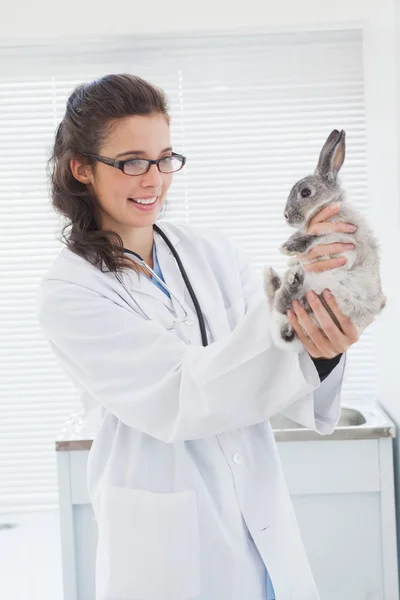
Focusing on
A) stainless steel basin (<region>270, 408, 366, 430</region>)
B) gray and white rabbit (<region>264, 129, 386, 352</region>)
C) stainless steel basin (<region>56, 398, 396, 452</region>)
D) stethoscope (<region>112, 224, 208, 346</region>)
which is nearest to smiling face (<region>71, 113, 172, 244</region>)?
stethoscope (<region>112, 224, 208, 346</region>)

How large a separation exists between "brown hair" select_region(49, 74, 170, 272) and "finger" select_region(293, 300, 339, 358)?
1.85 ft

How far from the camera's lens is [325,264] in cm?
107

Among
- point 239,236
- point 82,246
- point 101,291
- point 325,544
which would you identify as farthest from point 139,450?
point 239,236

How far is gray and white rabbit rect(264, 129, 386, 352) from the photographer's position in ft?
3.49

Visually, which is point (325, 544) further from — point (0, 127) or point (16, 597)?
point (0, 127)

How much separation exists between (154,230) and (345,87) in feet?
5.57

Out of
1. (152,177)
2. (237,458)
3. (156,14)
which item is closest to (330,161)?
(152,177)

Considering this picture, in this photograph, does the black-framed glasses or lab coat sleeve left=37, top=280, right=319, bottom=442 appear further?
the black-framed glasses

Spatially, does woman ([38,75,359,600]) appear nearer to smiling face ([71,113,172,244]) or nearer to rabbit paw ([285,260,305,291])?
smiling face ([71,113,172,244])

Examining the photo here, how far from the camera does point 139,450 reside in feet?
4.82

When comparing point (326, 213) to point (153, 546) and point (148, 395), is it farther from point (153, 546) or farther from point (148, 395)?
point (153, 546)

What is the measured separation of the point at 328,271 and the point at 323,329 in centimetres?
9

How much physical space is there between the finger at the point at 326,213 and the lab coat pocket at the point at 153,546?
2.10ft

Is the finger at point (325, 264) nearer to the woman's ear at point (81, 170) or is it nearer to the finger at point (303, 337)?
the finger at point (303, 337)
